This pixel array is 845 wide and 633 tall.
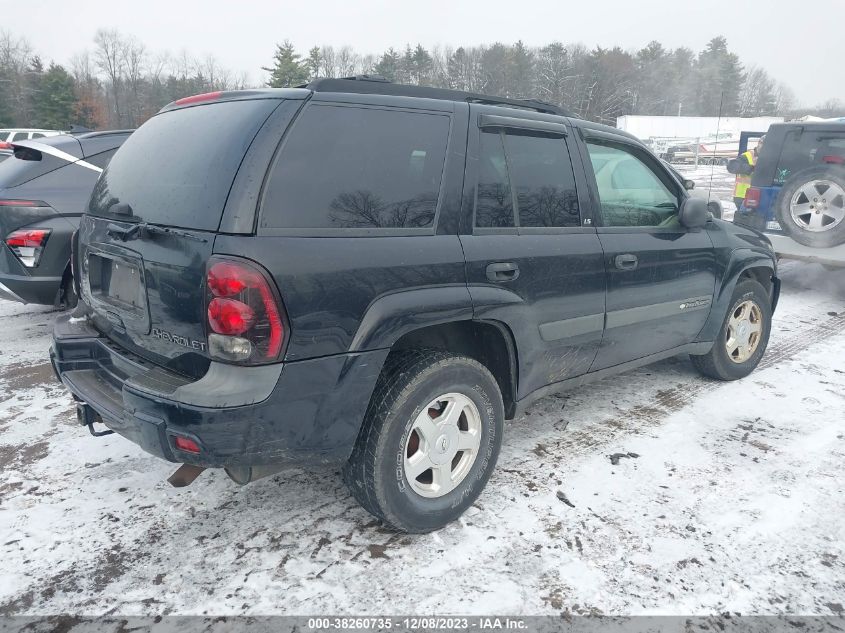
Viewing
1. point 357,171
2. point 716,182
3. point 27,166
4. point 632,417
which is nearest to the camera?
point 357,171

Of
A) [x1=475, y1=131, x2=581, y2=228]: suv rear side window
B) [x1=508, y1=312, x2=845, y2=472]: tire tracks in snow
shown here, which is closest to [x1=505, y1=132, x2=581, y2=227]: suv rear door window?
[x1=475, y1=131, x2=581, y2=228]: suv rear side window

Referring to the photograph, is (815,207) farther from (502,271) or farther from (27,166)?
(27,166)

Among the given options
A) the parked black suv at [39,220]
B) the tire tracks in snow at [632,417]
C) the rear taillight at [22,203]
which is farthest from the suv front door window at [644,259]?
the rear taillight at [22,203]

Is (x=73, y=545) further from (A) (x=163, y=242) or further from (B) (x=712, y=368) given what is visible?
(B) (x=712, y=368)

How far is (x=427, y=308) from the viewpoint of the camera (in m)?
2.39

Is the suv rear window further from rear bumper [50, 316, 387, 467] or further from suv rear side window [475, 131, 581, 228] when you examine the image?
suv rear side window [475, 131, 581, 228]

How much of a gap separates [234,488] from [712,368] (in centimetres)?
355

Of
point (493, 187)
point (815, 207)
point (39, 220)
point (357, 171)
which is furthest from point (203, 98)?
point (815, 207)

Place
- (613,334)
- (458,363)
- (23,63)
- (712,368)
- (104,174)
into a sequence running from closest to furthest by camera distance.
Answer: (458,363) → (104,174) → (613,334) → (712,368) → (23,63)

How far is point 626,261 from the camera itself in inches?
131

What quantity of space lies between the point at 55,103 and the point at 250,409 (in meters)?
56.5

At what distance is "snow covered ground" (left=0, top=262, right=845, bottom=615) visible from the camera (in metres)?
2.23

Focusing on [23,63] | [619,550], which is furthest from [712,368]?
[23,63]

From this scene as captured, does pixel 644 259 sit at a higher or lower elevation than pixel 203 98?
lower
